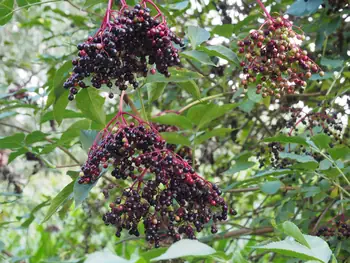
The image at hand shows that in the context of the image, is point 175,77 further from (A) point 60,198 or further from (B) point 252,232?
(B) point 252,232

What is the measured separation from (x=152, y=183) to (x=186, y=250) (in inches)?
20.9

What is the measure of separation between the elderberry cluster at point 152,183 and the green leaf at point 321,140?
410mm

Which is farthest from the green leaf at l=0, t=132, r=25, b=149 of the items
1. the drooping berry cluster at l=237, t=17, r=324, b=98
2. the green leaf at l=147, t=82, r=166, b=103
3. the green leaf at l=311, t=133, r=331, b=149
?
the green leaf at l=311, t=133, r=331, b=149

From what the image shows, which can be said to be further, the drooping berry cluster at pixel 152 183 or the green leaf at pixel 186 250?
the drooping berry cluster at pixel 152 183

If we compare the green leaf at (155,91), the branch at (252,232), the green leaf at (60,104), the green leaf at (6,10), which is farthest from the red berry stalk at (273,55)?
the branch at (252,232)

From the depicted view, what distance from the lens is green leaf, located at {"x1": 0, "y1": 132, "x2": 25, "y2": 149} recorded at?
1.50 meters

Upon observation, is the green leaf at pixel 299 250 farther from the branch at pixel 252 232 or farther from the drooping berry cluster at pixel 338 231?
the branch at pixel 252 232

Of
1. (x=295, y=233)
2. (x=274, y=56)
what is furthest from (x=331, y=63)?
(x=295, y=233)

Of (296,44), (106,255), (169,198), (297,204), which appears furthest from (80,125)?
(297,204)

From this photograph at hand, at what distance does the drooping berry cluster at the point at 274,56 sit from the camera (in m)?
1.20

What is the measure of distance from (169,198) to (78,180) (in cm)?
19

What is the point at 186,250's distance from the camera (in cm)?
52

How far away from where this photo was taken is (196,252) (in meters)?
0.53

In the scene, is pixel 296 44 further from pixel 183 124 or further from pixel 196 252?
pixel 196 252
